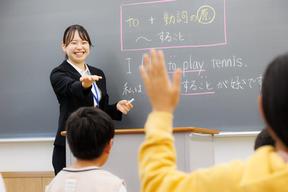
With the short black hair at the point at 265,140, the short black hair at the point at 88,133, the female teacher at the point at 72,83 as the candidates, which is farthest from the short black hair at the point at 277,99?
the female teacher at the point at 72,83

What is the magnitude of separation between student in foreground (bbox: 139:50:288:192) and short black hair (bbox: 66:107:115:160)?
105 centimetres

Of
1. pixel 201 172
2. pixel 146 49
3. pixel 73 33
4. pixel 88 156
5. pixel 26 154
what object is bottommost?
pixel 26 154

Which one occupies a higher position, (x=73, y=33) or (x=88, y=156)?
(x=73, y=33)

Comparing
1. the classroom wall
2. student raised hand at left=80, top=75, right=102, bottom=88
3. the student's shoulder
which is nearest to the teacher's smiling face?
the student's shoulder

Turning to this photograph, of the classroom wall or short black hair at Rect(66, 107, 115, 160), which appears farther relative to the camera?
the classroom wall

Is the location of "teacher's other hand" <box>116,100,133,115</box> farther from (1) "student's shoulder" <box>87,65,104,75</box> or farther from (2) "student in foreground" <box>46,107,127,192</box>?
(2) "student in foreground" <box>46,107,127,192</box>

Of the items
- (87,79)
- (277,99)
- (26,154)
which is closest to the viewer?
(277,99)

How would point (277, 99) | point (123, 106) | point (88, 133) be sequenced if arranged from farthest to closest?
point (123, 106) → point (88, 133) → point (277, 99)

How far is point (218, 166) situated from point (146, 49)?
3166 millimetres

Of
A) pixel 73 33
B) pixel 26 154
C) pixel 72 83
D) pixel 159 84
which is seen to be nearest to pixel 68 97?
pixel 72 83

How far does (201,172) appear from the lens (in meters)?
0.91

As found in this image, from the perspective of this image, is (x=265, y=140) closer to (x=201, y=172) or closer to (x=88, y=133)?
(x=88, y=133)

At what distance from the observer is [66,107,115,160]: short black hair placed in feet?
6.68

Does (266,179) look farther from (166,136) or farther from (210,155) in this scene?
(210,155)
